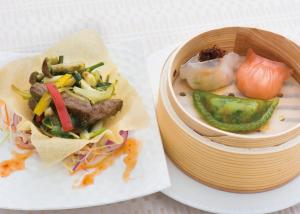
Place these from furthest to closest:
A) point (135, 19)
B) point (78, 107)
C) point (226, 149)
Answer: point (135, 19) → point (78, 107) → point (226, 149)

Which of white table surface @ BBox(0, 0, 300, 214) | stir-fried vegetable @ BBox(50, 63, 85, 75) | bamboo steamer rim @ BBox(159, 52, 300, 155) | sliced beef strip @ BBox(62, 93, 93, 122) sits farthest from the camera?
white table surface @ BBox(0, 0, 300, 214)

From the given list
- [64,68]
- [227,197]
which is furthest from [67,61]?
[227,197]

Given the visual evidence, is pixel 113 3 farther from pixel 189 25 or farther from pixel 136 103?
pixel 136 103

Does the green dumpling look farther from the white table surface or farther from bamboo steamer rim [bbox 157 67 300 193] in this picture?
the white table surface

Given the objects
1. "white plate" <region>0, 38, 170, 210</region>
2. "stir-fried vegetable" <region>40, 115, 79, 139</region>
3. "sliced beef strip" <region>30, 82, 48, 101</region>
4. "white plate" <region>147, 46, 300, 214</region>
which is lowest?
"white plate" <region>147, 46, 300, 214</region>

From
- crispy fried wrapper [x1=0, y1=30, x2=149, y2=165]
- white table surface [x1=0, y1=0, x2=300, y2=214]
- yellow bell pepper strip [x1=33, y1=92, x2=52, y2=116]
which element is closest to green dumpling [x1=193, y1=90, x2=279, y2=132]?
crispy fried wrapper [x1=0, y1=30, x2=149, y2=165]

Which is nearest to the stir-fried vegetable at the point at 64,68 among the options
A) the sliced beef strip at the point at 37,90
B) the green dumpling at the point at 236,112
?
the sliced beef strip at the point at 37,90

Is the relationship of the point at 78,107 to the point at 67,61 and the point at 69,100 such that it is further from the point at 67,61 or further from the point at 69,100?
the point at 67,61
